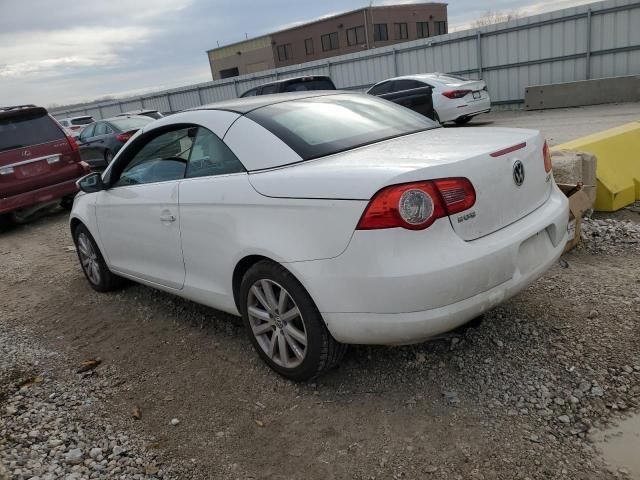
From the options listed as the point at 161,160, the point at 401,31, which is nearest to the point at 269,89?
the point at 161,160

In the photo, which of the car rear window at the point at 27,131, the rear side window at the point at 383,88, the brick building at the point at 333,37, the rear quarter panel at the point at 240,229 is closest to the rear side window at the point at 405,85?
the rear side window at the point at 383,88

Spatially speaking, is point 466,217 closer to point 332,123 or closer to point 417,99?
point 332,123

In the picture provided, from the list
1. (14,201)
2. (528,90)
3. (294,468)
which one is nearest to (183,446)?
(294,468)

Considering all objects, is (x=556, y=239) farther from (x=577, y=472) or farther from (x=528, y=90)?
(x=528, y=90)

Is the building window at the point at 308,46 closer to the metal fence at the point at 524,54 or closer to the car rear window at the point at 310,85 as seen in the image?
the metal fence at the point at 524,54

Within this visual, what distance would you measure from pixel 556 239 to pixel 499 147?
0.69 meters

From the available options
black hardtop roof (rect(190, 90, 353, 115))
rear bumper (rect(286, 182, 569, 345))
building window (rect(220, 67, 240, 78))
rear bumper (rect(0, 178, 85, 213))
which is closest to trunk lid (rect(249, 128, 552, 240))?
rear bumper (rect(286, 182, 569, 345))

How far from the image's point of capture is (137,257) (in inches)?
162

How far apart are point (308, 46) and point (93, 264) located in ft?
190

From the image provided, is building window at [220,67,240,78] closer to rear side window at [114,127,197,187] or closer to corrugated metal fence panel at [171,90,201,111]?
corrugated metal fence panel at [171,90,201,111]

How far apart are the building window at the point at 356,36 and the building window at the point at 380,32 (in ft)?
4.18

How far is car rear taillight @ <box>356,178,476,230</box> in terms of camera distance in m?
2.41

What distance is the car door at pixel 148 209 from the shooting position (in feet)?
11.8

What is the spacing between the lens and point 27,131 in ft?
27.3
